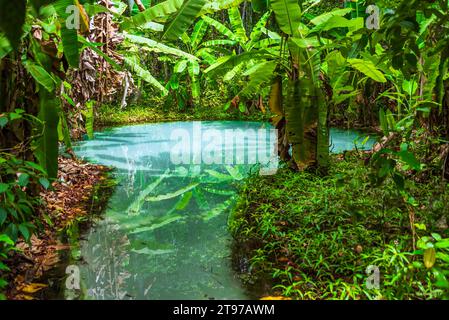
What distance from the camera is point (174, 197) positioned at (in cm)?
409

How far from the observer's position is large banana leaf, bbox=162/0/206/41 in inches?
132

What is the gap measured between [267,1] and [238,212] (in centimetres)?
243

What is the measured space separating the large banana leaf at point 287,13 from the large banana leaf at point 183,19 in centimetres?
75

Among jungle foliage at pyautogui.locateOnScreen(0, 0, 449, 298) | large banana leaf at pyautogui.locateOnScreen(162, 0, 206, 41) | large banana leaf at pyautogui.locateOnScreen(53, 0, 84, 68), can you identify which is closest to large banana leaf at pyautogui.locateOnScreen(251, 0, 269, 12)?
jungle foliage at pyautogui.locateOnScreen(0, 0, 449, 298)

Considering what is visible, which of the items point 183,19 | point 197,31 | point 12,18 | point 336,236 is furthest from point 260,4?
point 197,31

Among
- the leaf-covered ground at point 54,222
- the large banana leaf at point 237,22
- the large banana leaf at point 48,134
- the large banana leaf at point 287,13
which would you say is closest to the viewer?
the leaf-covered ground at point 54,222

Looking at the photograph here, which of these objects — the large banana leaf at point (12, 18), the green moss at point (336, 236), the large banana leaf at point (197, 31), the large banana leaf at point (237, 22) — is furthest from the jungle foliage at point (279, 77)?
the large banana leaf at point (197, 31)

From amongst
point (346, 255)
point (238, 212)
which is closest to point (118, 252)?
point (238, 212)

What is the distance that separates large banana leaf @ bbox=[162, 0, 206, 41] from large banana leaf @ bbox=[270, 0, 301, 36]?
29.7 inches

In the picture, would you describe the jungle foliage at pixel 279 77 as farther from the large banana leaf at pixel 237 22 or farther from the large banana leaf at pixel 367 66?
the large banana leaf at pixel 237 22

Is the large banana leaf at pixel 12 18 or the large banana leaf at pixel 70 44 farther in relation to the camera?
the large banana leaf at pixel 70 44

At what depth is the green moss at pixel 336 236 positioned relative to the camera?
2.04 metres

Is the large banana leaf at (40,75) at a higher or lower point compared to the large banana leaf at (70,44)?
lower
